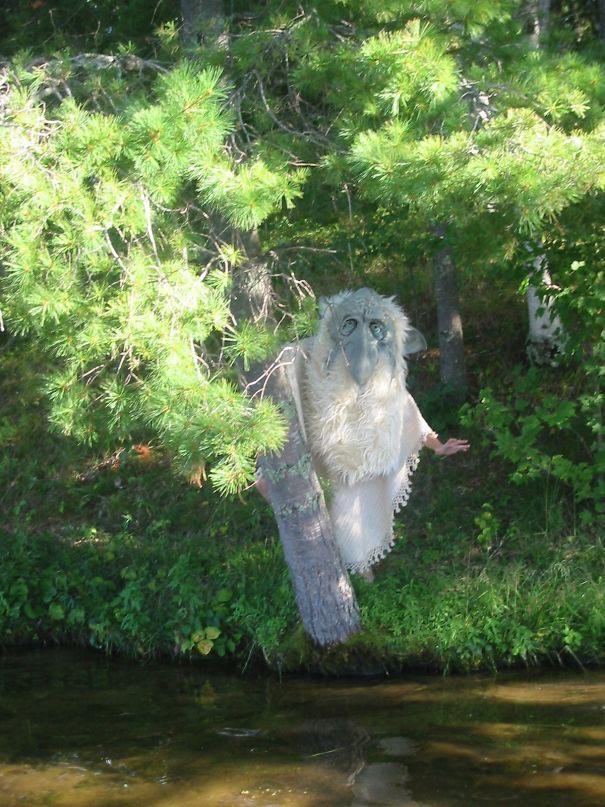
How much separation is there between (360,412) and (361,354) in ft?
1.18

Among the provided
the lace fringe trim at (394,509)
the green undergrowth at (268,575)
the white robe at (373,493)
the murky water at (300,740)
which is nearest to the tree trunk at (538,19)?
the white robe at (373,493)

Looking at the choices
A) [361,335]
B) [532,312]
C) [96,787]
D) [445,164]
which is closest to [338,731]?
[96,787]

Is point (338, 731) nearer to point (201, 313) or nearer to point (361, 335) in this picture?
point (361, 335)

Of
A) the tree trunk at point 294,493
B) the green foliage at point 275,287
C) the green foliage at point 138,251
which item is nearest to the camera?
the green foliage at point 138,251

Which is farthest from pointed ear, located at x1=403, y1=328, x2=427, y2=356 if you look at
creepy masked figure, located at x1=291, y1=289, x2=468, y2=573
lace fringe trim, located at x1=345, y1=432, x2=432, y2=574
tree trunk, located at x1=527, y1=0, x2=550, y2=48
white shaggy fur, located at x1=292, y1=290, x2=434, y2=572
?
tree trunk, located at x1=527, y1=0, x2=550, y2=48

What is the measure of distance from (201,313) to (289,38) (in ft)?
5.85

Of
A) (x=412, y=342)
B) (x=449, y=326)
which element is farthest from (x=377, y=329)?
(x=449, y=326)

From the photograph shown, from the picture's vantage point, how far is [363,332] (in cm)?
585

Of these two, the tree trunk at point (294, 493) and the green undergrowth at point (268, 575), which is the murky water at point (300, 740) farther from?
the tree trunk at point (294, 493)

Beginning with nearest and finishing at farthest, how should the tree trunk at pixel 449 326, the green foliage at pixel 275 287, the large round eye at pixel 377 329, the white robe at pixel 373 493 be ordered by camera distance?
the green foliage at pixel 275 287
the large round eye at pixel 377 329
the white robe at pixel 373 493
the tree trunk at pixel 449 326

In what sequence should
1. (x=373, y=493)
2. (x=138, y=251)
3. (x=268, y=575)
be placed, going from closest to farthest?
(x=138, y=251)
(x=373, y=493)
(x=268, y=575)

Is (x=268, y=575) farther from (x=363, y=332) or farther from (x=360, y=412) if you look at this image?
(x=363, y=332)

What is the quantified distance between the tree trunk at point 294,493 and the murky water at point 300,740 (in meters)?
0.41

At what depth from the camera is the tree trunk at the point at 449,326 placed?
27.5 ft
